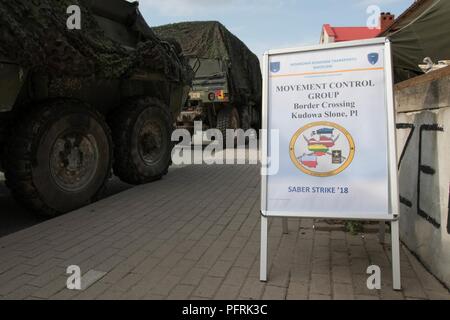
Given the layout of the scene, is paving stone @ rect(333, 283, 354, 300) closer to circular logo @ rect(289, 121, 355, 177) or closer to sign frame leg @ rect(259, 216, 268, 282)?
sign frame leg @ rect(259, 216, 268, 282)

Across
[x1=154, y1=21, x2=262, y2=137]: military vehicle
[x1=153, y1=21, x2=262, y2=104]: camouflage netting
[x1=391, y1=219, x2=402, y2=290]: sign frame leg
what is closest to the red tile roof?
[x1=153, y1=21, x2=262, y2=104]: camouflage netting

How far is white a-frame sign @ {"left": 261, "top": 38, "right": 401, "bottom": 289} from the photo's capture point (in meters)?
2.85

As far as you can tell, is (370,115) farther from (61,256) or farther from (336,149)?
(61,256)

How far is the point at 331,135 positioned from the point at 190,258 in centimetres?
154

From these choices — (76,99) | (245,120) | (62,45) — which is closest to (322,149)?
(62,45)

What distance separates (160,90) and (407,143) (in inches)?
177

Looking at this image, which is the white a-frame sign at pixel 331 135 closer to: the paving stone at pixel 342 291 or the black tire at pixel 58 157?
the paving stone at pixel 342 291

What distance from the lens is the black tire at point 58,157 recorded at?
429 cm

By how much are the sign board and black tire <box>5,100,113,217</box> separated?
2.58 meters

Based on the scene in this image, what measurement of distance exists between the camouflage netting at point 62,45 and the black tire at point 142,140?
0.66 meters

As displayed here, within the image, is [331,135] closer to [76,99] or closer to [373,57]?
[373,57]

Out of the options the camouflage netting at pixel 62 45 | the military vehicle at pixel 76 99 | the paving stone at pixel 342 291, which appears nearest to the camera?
the paving stone at pixel 342 291

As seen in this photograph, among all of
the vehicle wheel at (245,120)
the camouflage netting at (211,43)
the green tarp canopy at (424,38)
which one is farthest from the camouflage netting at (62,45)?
the vehicle wheel at (245,120)

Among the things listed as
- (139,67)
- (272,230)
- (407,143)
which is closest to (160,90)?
(139,67)
